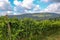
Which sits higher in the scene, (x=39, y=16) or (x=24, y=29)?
(x=39, y=16)

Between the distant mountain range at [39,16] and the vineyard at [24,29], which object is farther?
the distant mountain range at [39,16]

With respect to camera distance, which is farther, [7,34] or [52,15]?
[52,15]

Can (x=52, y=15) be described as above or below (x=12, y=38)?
above

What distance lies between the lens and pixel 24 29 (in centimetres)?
859

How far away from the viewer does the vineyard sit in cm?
845

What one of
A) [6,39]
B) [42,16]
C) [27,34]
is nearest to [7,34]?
[6,39]

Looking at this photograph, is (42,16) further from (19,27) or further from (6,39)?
(6,39)

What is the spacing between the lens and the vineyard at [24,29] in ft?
27.7

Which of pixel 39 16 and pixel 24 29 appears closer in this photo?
pixel 24 29

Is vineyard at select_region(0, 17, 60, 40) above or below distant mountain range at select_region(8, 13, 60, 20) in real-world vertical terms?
below

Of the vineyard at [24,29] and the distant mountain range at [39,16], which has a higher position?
the distant mountain range at [39,16]

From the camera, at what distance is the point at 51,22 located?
8820 millimetres

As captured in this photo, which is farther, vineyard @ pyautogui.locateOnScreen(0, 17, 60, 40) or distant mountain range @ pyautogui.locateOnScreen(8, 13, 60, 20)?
distant mountain range @ pyautogui.locateOnScreen(8, 13, 60, 20)

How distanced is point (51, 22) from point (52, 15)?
1.27 ft
